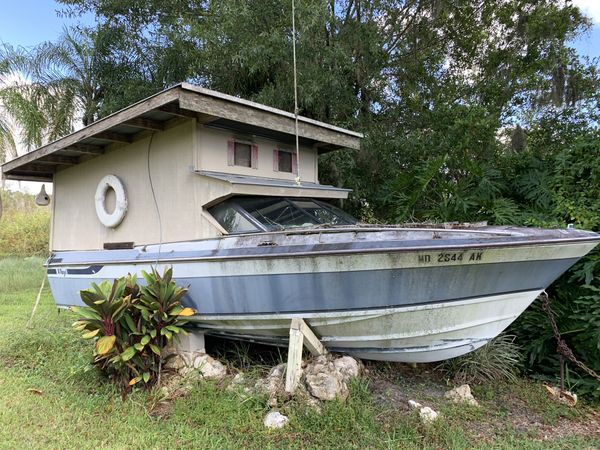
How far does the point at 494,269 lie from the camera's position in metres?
3.64

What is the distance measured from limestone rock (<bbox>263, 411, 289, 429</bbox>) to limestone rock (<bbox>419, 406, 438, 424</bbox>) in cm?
117

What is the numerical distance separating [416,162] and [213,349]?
582 cm

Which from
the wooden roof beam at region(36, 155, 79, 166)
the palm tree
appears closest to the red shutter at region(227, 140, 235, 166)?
the wooden roof beam at region(36, 155, 79, 166)

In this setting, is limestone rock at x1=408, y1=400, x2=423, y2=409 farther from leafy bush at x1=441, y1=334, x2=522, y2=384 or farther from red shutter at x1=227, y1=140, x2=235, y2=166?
red shutter at x1=227, y1=140, x2=235, y2=166

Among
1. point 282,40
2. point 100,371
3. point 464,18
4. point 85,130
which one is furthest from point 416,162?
point 100,371

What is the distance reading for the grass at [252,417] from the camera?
3482 mm

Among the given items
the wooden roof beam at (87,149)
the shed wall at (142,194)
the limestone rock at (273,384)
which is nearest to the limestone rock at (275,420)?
the limestone rock at (273,384)

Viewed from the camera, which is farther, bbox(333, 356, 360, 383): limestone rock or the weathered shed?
the weathered shed

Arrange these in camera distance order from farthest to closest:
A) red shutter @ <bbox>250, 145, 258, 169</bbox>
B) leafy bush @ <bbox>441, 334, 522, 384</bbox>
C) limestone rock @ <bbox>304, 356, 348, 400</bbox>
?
1. red shutter @ <bbox>250, 145, 258, 169</bbox>
2. leafy bush @ <bbox>441, 334, 522, 384</bbox>
3. limestone rock @ <bbox>304, 356, 348, 400</bbox>

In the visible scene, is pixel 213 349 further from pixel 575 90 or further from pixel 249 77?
pixel 575 90

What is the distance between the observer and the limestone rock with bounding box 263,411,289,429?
3.63m

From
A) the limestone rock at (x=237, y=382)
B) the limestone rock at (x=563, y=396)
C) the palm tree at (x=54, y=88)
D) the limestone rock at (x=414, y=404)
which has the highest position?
the palm tree at (x=54, y=88)

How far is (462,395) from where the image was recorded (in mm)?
4105

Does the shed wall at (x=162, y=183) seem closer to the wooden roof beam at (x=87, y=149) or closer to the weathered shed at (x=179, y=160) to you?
the weathered shed at (x=179, y=160)
